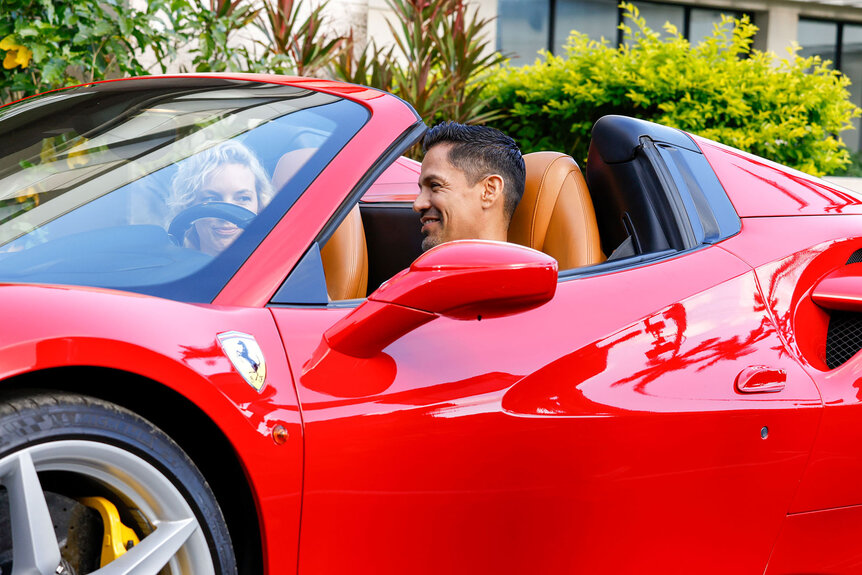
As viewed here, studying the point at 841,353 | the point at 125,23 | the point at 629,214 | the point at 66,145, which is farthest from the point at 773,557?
the point at 125,23

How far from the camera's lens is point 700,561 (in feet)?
6.53

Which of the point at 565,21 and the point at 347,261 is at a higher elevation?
the point at 565,21

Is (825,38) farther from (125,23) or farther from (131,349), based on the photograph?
(131,349)

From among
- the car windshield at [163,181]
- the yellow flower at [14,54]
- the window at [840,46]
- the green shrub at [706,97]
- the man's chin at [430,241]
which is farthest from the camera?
the window at [840,46]

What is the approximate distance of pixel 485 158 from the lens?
265cm

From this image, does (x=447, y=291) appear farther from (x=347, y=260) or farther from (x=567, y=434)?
(x=347, y=260)

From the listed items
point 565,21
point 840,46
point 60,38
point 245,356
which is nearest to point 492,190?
point 245,356

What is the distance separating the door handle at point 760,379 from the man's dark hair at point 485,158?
33.5 inches

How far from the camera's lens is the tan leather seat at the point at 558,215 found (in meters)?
2.48

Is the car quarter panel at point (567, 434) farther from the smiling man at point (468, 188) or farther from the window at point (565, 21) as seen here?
the window at point (565, 21)

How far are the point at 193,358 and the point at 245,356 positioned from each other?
0.31 ft

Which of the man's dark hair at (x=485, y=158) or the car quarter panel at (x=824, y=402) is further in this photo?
the man's dark hair at (x=485, y=158)

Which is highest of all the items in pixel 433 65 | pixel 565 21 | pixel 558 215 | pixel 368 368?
pixel 565 21

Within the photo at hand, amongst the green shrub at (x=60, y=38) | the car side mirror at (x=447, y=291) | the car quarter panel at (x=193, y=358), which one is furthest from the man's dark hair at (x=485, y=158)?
the green shrub at (x=60, y=38)
